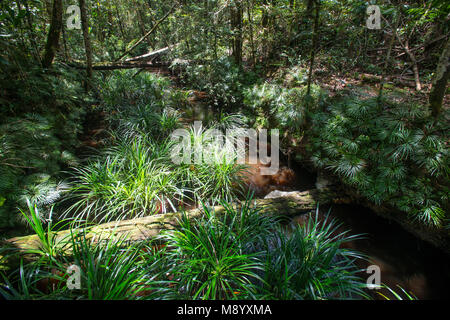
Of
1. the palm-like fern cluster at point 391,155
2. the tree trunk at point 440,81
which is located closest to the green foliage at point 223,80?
the palm-like fern cluster at point 391,155

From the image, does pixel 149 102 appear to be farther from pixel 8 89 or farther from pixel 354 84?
pixel 354 84

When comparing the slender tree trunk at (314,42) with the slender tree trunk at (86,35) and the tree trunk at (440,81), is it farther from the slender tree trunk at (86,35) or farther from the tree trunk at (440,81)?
the slender tree trunk at (86,35)

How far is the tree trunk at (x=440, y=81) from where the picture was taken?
2577mm

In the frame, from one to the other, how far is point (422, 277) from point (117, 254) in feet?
11.8

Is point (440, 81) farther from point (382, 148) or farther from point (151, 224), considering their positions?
point (151, 224)

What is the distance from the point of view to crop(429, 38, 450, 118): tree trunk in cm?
258

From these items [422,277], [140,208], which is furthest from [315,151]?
[140,208]

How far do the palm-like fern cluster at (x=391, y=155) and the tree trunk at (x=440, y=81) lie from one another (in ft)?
0.49

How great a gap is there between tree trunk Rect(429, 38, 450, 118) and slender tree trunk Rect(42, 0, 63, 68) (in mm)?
6321

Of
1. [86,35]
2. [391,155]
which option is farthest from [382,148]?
[86,35]

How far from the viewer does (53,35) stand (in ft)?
12.3

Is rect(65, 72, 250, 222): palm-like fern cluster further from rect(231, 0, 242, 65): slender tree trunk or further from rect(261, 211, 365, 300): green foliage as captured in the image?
rect(231, 0, 242, 65): slender tree trunk

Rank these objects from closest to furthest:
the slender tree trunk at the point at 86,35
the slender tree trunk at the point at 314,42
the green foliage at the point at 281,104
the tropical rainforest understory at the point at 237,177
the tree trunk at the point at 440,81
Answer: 1. the tropical rainforest understory at the point at 237,177
2. the tree trunk at the point at 440,81
3. the slender tree trunk at the point at 314,42
4. the slender tree trunk at the point at 86,35
5. the green foliage at the point at 281,104

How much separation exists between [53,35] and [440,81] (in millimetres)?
6518
